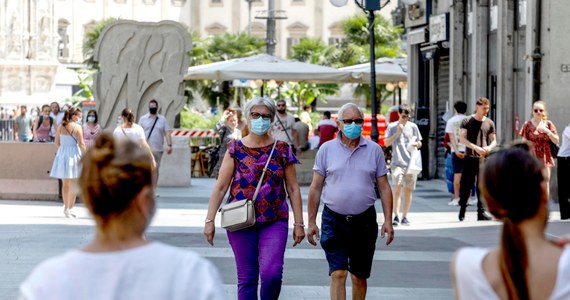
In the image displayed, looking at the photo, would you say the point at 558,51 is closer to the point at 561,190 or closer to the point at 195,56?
the point at 561,190

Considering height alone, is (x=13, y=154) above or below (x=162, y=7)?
below

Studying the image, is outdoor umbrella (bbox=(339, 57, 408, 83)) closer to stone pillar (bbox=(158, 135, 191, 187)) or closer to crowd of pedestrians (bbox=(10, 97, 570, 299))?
stone pillar (bbox=(158, 135, 191, 187))

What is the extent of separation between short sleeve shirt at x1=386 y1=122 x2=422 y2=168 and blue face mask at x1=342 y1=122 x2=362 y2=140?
8344mm

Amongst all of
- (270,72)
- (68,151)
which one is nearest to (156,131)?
(68,151)

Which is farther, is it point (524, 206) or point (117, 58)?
point (117, 58)

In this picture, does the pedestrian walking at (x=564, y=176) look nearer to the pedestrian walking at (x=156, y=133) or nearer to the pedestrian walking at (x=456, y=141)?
the pedestrian walking at (x=456, y=141)

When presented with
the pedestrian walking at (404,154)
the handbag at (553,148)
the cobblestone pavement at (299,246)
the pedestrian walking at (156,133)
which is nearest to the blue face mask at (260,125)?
the cobblestone pavement at (299,246)

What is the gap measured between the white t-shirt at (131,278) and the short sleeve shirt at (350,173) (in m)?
5.73

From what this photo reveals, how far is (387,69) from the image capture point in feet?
122

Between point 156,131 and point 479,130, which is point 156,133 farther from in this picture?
point 479,130

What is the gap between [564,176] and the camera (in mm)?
19047

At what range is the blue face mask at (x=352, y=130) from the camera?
32.2 feet

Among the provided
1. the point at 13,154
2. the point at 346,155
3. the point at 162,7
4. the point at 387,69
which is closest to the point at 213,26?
the point at 162,7

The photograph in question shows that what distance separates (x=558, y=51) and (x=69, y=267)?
64.0 feet
